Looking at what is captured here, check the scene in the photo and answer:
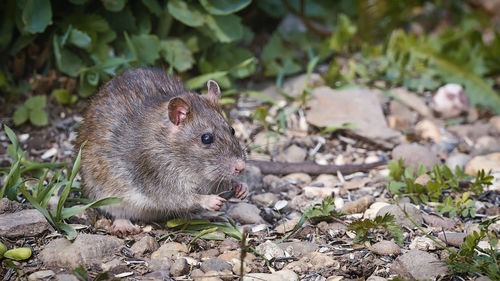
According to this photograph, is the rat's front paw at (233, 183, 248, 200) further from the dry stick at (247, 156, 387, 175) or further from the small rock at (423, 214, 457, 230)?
the small rock at (423, 214, 457, 230)

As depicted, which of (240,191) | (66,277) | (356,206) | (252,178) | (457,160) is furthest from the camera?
(457,160)

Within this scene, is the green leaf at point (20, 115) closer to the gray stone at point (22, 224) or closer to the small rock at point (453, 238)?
the gray stone at point (22, 224)

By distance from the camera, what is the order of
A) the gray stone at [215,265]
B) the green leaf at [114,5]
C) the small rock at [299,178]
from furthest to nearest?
the green leaf at [114,5] < the small rock at [299,178] < the gray stone at [215,265]

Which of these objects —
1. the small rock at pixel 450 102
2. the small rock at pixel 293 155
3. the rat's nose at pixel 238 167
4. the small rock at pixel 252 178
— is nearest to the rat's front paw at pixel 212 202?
Result: the rat's nose at pixel 238 167

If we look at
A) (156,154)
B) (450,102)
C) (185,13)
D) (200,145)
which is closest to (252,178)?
(200,145)

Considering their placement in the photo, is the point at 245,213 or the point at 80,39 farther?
the point at 80,39

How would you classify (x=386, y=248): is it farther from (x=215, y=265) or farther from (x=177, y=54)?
(x=177, y=54)
